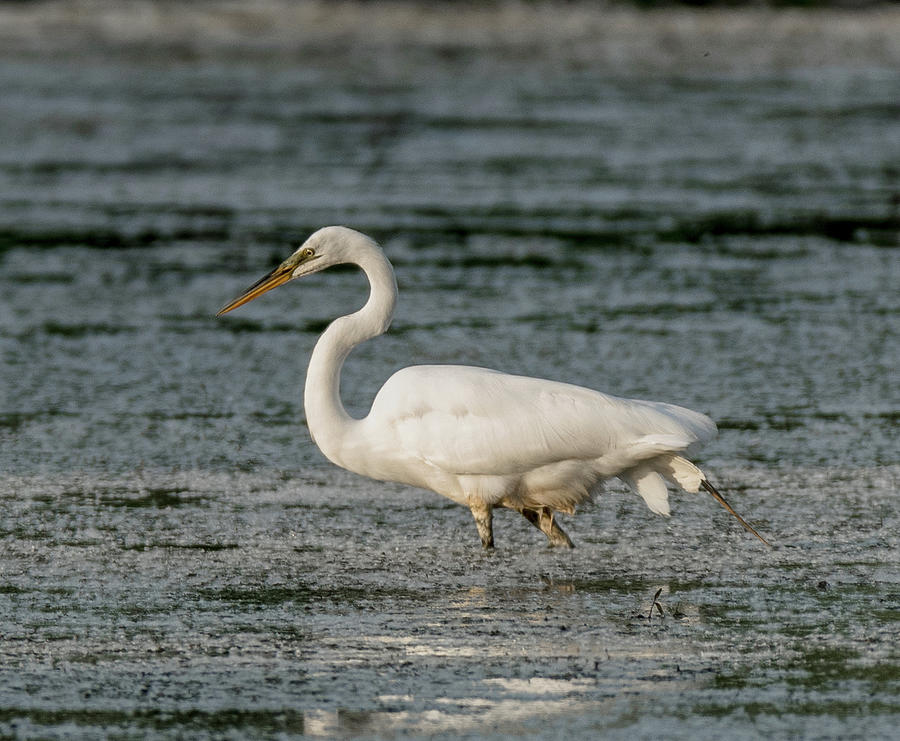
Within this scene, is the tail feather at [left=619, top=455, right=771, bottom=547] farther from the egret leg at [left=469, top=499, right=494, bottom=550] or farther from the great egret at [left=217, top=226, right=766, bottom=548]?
the egret leg at [left=469, top=499, right=494, bottom=550]

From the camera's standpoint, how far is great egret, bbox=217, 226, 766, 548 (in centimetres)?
670

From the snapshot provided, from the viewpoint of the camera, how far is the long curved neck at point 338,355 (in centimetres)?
706

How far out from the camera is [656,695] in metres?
5.02

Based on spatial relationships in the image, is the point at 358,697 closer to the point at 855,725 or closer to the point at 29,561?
the point at 855,725

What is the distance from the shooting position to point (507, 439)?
22.1 ft

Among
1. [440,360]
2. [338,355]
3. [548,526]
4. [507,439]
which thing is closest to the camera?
[507,439]

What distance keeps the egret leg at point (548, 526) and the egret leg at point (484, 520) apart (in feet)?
0.70

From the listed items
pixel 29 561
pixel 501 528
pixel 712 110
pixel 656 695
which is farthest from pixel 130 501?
pixel 712 110

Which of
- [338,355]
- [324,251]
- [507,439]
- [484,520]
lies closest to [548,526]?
[484,520]

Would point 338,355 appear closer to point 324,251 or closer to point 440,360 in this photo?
point 324,251

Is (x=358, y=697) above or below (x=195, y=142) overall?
below

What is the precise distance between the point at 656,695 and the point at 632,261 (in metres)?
7.91

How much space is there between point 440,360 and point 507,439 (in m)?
3.14

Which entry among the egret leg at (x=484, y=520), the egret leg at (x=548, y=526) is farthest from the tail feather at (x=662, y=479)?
the egret leg at (x=484, y=520)
